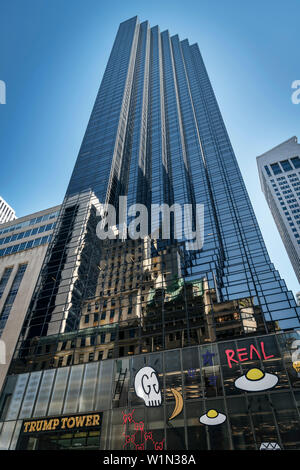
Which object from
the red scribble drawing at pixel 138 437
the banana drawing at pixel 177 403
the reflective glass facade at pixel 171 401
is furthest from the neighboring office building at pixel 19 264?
the banana drawing at pixel 177 403

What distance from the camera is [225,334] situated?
42.4m

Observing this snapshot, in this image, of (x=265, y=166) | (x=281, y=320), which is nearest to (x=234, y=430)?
(x=281, y=320)

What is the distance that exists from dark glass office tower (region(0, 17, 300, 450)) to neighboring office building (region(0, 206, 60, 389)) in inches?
268

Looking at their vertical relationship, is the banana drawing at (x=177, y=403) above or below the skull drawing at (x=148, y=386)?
below

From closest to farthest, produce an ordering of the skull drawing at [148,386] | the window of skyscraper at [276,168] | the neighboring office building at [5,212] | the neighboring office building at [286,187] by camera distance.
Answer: the skull drawing at [148,386] < the neighboring office building at [286,187] < the window of skyscraper at [276,168] < the neighboring office building at [5,212]

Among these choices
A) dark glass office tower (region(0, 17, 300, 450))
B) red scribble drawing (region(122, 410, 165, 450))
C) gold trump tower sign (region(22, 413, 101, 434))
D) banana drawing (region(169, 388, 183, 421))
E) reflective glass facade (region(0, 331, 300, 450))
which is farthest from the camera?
gold trump tower sign (region(22, 413, 101, 434))

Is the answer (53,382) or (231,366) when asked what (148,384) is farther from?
(53,382)

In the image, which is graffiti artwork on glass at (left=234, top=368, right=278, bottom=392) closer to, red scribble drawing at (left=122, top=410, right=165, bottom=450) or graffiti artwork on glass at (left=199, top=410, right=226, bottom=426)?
graffiti artwork on glass at (left=199, top=410, right=226, bottom=426)

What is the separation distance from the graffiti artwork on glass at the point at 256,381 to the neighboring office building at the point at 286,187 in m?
97.2

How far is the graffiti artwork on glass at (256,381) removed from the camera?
76.6ft

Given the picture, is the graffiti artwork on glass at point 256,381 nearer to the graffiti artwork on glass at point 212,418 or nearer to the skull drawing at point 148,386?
the graffiti artwork on glass at point 212,418

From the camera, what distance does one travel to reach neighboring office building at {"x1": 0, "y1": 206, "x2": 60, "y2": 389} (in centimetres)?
4472

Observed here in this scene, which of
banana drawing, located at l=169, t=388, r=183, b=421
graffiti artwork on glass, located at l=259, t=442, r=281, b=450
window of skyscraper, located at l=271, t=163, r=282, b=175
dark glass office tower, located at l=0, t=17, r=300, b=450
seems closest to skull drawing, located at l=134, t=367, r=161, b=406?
dark glass office tower, located at l=0, t=17, r=300, b=450

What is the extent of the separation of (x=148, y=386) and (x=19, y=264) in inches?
1456
